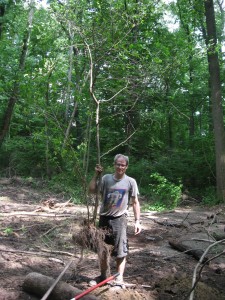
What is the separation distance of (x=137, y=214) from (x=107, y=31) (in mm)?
3400

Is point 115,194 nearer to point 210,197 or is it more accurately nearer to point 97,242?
point 97,242

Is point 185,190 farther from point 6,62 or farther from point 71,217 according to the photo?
point 6,62

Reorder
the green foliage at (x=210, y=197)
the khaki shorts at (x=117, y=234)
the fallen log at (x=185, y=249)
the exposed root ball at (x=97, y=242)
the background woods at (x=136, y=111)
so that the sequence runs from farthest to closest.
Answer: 1. the green foliage at (x=210, y=197)
2. the background woods at (x=136, y=111)
3. the fallen log at (x=185, y=249)
4. the khaki shorts at (x=117, y=234)
5. the exposed root ball at (x=97, y=242)

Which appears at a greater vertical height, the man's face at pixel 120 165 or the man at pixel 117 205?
the man's face at pixel 120 165

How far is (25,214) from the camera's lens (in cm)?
862

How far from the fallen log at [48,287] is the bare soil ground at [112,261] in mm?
114

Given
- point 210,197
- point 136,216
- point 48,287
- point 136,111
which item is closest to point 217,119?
point 210,197

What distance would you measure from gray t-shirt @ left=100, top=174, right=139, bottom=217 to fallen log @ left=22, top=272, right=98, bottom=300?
3.75ft

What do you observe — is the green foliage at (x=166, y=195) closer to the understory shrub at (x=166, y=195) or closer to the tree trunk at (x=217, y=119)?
the understory shrub at (x=166, y=195)

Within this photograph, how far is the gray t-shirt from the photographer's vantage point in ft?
15.9

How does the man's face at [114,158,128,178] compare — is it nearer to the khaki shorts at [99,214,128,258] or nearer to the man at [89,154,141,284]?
the man at [89,154,141,284]

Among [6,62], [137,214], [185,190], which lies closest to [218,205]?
[185,190]

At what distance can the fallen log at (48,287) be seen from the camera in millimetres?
4262

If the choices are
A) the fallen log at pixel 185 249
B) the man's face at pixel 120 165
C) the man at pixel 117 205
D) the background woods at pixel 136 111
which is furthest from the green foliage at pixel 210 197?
the man's face at pixel 120 165
